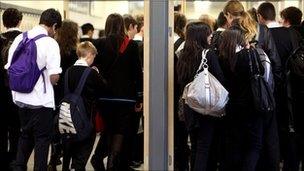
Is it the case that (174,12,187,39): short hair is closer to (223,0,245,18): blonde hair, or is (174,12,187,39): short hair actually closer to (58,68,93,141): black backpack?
(223,0,245,18): blonde hair

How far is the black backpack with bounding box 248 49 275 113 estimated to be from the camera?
396cm

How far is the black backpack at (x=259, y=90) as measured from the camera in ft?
13.0

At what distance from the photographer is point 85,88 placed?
4449 mm

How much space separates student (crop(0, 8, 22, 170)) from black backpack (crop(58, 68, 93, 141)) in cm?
79

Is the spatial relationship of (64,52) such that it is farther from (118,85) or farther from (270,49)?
(270,49)

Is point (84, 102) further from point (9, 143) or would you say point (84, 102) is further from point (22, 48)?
point (9, 143)

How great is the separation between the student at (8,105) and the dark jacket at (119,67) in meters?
0.84

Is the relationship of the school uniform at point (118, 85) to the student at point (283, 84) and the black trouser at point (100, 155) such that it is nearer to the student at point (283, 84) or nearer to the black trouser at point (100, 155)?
the black trouser at point (100, 155)

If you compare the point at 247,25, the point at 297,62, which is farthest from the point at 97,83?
the point at 297,62

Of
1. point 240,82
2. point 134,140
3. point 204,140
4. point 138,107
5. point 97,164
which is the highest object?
point 240,82

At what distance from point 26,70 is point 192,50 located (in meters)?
1.31

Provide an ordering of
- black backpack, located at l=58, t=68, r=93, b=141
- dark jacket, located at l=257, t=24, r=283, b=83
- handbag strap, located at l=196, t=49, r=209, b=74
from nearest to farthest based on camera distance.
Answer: handbag strap, located at l=196, t=49, r=209, b=74, dark jacket, located at l=257, t=24, r=283, b=83, black backpack, located at l=58, t=68, r=93, b=141

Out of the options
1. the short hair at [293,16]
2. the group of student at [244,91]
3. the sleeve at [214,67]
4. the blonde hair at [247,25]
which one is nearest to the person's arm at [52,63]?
the group of student at [244,91]

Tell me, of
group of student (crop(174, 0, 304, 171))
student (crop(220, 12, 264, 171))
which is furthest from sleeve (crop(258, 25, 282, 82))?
student (crop(220, 12, 264, 171))
